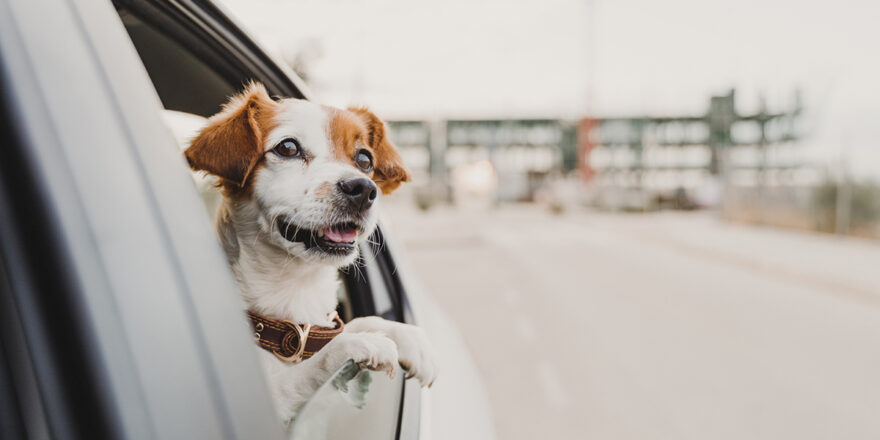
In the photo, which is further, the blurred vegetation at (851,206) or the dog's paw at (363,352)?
the blurred vegetation at (851,206)

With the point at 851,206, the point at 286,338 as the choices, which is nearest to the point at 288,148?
the point at 286,338

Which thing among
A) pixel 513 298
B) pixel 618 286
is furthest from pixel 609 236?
pixel 513 298

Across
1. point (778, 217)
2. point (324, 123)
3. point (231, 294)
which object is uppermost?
point (324, 123)

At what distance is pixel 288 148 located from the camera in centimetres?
98

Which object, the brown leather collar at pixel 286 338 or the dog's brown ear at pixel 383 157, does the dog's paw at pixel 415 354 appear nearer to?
the brown leather collar at pixel 286 338

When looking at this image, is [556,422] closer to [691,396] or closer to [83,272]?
[691,396]

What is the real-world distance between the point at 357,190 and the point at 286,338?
0.83 ft

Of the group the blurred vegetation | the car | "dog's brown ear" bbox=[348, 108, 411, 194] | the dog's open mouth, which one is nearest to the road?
"dog's brown ear" bbox=[348, 108, 411, 194]

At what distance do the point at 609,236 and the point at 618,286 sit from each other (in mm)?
10827

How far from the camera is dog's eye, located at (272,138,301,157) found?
3.18 feet

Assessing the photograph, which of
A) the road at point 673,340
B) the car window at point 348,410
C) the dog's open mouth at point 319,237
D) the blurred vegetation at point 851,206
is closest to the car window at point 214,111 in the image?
the car window at point 348,410

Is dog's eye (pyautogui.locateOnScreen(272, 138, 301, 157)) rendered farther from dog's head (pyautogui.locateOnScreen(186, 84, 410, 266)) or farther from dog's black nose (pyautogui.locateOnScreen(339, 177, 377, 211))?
dog's black nose (pyautogui.locateOnScreen(339, 177, 377, 211))

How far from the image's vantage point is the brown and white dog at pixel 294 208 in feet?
3.00

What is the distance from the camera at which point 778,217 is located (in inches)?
896
